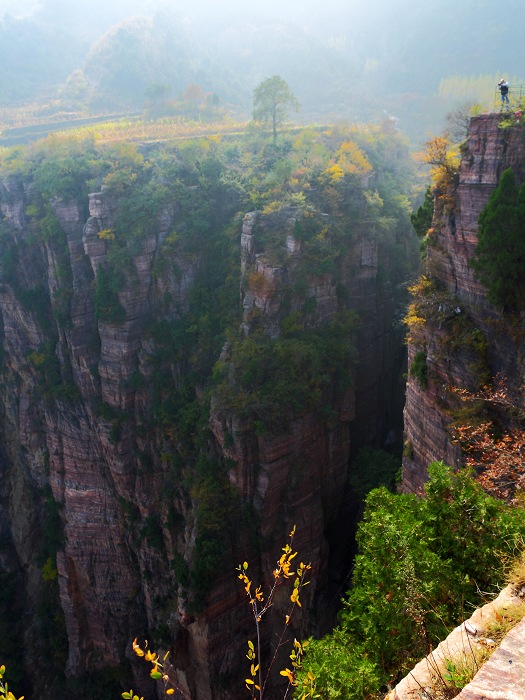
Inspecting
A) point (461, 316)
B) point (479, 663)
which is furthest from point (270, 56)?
point (479, 663)

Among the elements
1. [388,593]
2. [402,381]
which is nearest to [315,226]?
[402,381]

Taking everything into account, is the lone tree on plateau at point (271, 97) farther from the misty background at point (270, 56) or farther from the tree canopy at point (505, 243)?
the tree canopy at point (505, 243)

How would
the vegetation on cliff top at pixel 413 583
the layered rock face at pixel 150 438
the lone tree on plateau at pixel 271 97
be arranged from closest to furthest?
the vegetation on cliff top at pixel 413 583
the layered rock face at pixel 150 438
the lone tree on plateau at pixel 271 97

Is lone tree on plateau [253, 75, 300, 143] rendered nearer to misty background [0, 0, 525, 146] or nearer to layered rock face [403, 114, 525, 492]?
misty background [0, 0, 525, 146]

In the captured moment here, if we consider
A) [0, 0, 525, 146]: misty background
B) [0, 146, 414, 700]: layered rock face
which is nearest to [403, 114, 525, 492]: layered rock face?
[0, 146, 414, 700]: layered rock face

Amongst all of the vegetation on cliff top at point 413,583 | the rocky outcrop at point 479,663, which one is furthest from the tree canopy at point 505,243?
the rocky outcrop at point 479,663

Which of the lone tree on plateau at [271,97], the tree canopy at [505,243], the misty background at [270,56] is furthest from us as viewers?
the misty background at [270,56]

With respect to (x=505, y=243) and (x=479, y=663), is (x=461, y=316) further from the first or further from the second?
→ (x=479, y=663)

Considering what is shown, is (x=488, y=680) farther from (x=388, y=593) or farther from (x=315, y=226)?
(x=315, y=226)
